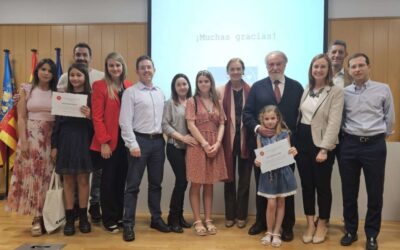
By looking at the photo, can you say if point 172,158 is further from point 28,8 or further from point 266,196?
point 28,8

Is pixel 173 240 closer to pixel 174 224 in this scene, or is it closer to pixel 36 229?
pixel 174 224

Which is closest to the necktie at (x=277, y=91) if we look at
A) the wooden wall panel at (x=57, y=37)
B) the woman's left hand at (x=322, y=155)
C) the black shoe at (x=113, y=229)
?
the woman's left hand at (x=322, y=155)

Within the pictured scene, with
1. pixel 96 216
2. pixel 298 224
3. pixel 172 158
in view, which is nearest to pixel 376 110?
pixel 298 224

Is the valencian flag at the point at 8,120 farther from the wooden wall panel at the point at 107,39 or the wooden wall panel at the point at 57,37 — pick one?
the wooden wall panel at the point at 107,39

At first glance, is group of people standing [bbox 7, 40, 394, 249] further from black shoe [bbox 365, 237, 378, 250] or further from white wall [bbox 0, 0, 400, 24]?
white wall [bbox 0, 0, 400, 24]

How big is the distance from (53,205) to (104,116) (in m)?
0.81

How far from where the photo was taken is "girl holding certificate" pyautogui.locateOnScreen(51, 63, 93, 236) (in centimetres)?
283

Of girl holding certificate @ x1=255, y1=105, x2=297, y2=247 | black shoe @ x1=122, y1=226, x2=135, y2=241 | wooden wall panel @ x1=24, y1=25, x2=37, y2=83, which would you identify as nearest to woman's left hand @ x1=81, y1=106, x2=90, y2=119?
black shoe @ x1=122, y1=226, x2=135, y2=241

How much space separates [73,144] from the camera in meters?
2.83

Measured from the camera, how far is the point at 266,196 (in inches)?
108

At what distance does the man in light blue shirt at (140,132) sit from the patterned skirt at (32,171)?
645 millimetres

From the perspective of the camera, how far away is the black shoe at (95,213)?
3.34 m

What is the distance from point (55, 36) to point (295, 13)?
3.20 m

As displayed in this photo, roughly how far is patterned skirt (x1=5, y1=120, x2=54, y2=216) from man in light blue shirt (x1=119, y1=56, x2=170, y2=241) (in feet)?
2.12
